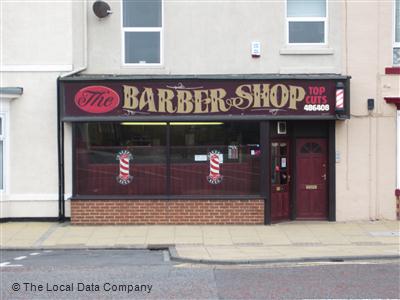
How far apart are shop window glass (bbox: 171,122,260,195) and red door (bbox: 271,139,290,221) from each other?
55 cm

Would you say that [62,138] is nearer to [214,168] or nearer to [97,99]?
[97,99]

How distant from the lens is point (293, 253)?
10711mm

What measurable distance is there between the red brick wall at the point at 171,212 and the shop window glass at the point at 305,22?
413cm

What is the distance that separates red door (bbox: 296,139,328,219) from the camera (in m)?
14.8

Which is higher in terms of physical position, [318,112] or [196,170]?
[318,112]

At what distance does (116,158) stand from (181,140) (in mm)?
1615

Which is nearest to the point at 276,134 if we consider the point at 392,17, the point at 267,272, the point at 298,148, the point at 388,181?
the point at 298,148

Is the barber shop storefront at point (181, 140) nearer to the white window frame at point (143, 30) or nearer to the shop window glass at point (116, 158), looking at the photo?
the shop window glass at point (116, 158)

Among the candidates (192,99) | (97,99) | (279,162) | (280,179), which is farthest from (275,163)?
(97,99)

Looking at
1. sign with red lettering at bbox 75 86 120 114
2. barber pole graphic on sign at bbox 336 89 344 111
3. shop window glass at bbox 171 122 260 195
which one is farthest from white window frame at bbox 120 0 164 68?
barber pole graphic on sign at bbox 336 89 344 111

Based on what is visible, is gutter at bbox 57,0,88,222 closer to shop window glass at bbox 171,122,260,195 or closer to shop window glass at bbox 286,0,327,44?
shop window glass at bbox 171,122,260,195

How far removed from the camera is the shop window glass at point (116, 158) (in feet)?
46.8

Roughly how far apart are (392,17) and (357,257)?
6933mm

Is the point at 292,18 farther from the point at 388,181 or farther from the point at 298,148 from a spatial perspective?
the point at 388,181
